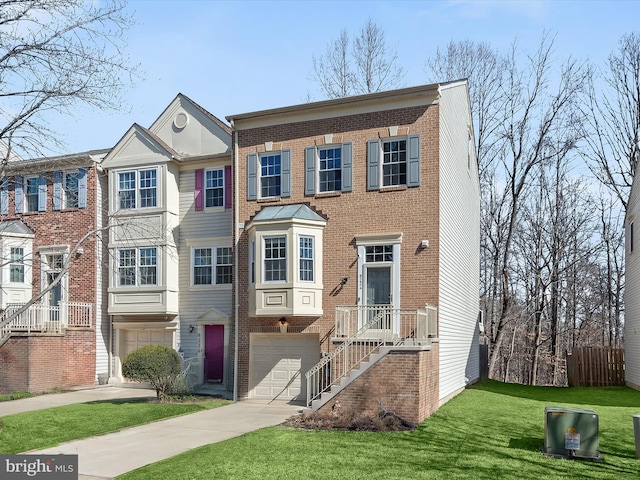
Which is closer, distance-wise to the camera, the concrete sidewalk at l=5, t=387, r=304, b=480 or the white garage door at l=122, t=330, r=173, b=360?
the concrete sidewalk at l=5, t=387, r=304, b=480

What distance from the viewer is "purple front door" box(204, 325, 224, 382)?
20.2 m

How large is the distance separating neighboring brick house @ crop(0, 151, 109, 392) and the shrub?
4925 millimetres

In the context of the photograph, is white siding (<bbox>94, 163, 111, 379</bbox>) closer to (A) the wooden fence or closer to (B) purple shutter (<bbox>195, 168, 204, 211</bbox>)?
(B) purple shutter (<bbox>195, 168, 204, 211</bbox>)

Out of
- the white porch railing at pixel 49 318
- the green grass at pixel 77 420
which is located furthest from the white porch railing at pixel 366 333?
the white porch railing at pixel 49 318

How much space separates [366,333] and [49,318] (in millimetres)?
11950

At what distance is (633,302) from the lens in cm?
2353

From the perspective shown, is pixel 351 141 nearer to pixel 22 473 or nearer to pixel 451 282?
pixel 451 282

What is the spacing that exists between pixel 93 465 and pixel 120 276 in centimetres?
1210

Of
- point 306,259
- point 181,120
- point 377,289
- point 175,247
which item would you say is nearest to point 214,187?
point 175,247

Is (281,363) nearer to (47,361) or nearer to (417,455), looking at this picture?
(417,455)

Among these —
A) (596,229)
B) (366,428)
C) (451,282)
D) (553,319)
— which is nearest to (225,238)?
(451,282)

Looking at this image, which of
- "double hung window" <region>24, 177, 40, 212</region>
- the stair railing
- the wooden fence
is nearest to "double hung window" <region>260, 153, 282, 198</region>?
the stair railing

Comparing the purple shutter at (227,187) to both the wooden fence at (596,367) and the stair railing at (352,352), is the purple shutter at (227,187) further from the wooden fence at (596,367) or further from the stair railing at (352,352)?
the wooden fence at (596,367)

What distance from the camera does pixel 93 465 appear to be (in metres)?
9.84
